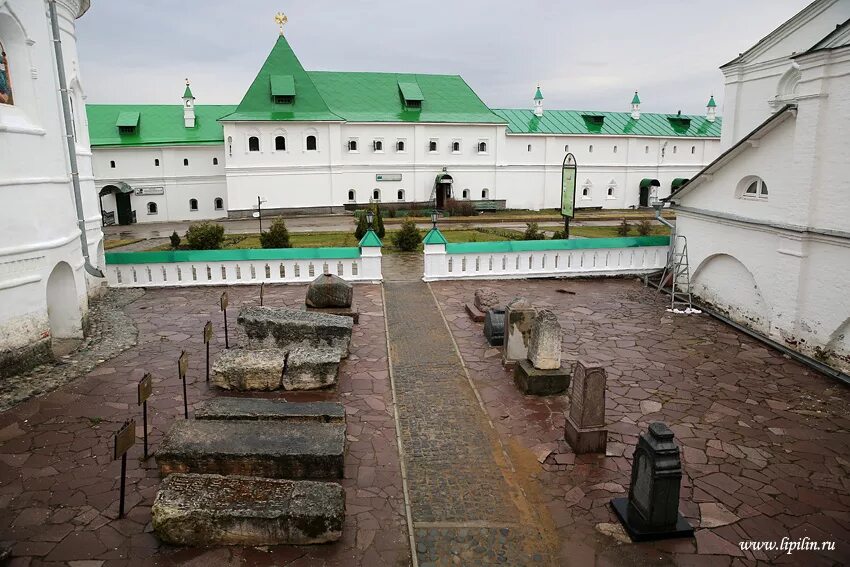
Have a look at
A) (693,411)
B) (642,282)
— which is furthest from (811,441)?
(642,282)

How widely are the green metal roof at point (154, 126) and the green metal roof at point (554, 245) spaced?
25.7 metres

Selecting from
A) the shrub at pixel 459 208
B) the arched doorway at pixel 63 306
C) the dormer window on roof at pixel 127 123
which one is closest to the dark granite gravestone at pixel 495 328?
the arched doorway at pixel 63 306

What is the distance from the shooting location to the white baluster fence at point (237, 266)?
1492 cm

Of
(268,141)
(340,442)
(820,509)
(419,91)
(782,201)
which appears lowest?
(820,509)

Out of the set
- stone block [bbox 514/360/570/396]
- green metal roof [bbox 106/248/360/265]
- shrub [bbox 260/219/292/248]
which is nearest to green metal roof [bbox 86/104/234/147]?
shrub [bbox 260/219/292/248]

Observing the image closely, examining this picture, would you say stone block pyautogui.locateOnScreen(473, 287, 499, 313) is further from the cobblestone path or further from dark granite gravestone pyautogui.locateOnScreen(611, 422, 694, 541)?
dark granite gravestone pyautogui.locateOnScreen(611, 422, 694, 541)

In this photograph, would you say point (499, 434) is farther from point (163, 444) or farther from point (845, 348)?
point (845, 348)

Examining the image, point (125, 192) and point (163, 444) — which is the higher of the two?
point (125, 192)

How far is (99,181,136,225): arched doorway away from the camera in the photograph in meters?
33.7

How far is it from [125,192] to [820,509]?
120 feet

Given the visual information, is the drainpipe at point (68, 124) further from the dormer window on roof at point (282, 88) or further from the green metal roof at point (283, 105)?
the dormer window on roof at point (282, 88)

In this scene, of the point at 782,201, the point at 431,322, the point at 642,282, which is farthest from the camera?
the point at 642,282

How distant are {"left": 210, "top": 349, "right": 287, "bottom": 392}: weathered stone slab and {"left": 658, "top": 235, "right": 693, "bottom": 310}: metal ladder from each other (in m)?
9.30

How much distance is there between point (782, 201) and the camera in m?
10.9
